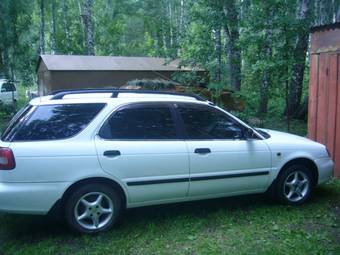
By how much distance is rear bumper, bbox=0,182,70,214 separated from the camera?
173 inches

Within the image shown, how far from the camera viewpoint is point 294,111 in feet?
42.1

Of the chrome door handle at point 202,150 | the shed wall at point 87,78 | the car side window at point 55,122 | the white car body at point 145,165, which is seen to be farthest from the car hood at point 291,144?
the shed wall at point 87,78

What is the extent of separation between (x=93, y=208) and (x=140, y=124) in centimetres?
115

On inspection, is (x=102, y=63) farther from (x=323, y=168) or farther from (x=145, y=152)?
(x=145, y=152)

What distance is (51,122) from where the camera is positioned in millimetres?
4703

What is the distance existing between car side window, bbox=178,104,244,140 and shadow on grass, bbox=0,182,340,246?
42.0 inches

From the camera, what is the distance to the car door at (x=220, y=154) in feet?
17.1

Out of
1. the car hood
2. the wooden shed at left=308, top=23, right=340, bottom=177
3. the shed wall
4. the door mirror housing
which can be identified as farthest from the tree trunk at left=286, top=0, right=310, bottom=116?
the shed wall

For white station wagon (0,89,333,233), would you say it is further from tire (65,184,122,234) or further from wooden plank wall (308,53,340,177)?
wooden plank wall (308,53,340,177)

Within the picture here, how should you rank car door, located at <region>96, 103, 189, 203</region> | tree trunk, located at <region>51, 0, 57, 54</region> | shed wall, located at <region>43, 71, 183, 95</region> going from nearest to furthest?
1. car door, located at <region>96, 103, 189, 203</region>
2. shed wall, located at <region>43, 71, 183, 95</region>
3. tree trunk, located at <region>51, 0, 57, 54</region>

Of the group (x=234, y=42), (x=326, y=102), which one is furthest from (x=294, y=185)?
(x=234, y=42)

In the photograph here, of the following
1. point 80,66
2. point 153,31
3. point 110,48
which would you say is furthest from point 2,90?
point 153,31

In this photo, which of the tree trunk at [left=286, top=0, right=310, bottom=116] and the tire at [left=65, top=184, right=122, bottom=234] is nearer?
the tire at [left=65, top=184, right=122, bottom=234]

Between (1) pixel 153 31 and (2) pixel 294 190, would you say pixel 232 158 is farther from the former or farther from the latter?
(1) pixel 153 31
